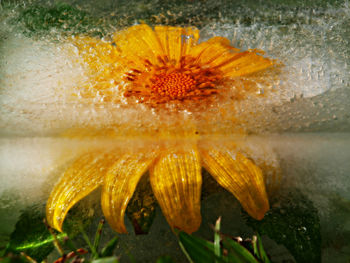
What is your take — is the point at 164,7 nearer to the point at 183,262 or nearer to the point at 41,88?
the point at 41,88

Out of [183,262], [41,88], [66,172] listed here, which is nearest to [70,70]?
[41,88]

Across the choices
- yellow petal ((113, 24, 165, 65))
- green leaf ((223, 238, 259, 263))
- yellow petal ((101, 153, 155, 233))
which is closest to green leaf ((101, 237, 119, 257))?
yellow petal ((101, 153, 155, 233))

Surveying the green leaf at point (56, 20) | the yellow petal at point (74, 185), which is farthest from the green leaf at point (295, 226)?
the green leaf at point (56, 20)

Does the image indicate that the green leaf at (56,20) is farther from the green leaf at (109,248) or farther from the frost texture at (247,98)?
the green leaf at (109,248)

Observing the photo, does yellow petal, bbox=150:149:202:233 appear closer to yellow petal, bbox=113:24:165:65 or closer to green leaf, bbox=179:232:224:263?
green leaf, bbox=179:232:224:263

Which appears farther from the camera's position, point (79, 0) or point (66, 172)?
point (66, 172)

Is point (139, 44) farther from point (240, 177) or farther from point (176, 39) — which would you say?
point (240, 177)

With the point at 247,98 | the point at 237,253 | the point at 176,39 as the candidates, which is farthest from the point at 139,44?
the point at 237,253
